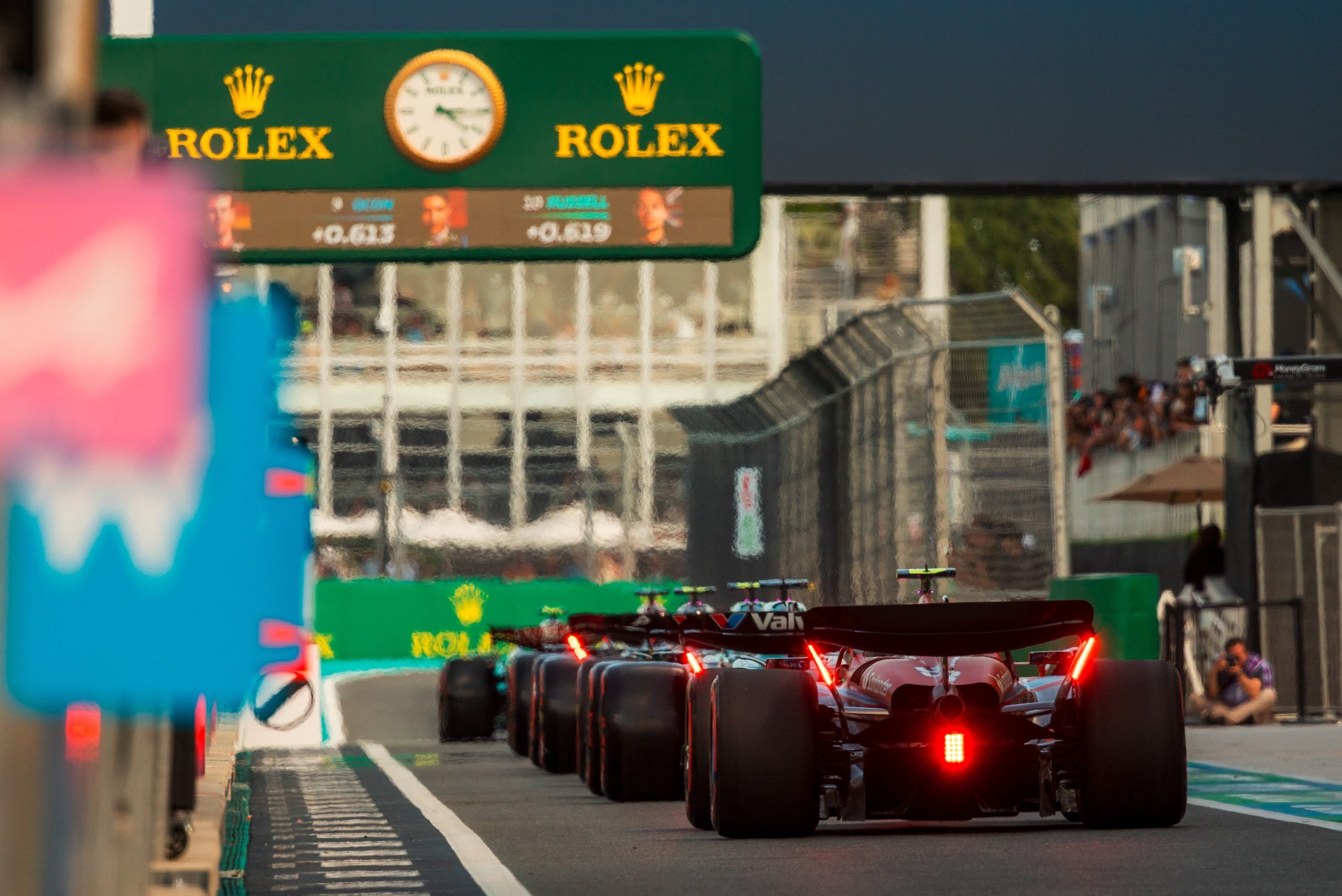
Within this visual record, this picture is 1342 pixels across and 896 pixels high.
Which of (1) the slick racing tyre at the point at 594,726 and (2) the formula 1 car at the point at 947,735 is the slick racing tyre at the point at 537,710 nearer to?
(1) the slick racing tyre at the point at 594,726

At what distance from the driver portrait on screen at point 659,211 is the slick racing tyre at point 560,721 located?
2.85m

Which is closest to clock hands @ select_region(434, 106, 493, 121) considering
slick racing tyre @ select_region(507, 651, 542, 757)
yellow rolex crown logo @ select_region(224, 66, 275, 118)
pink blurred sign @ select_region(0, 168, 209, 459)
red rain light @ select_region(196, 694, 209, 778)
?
yellow rolex crown logo @ select_region(224, 66, 275, 118)

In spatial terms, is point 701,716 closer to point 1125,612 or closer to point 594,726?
point 594,726

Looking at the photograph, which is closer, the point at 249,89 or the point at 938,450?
the point at 938,450

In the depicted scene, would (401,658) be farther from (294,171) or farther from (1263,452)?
(294,171)

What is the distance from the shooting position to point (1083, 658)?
10445 millimetres

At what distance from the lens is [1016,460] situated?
59.0 feet

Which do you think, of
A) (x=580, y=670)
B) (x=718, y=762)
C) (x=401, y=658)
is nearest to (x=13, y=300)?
(x=718, y=762)

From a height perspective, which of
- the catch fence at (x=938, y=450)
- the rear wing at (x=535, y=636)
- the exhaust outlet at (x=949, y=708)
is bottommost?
the exhaust outlet at (x=949, y=708)

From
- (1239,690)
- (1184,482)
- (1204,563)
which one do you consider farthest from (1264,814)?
(1184,482)

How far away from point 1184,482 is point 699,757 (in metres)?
15.0

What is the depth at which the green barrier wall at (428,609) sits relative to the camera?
137 feet

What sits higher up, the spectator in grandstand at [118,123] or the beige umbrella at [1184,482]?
the beige umbrella at [1184,482]

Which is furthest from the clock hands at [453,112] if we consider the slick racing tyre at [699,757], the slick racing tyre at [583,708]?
the slick racing tyre at [699,757]
